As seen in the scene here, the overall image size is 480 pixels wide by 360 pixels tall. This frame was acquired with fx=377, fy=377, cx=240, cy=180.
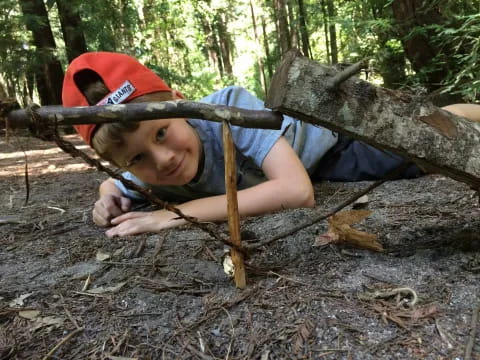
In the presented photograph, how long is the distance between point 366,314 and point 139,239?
1.22 m

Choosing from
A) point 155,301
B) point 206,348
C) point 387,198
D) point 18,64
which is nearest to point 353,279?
point 206,348

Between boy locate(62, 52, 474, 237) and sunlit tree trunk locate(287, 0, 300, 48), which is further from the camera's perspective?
sunlit tree trunk locate(287, 0, 300, 48)

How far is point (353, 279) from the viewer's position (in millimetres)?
1262

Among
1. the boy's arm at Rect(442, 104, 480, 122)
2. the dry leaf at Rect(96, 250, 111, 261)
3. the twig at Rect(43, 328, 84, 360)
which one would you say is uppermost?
A: the boy's arm at Rect(442, 104, 480, 122)

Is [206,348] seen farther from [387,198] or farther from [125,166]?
[387,198]

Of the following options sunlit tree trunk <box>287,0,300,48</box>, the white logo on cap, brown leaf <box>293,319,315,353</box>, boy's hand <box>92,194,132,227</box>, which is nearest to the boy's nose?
the white logo on cap

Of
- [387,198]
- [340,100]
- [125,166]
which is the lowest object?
[387,198]

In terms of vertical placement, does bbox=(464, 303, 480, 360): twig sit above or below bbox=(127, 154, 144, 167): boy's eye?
below

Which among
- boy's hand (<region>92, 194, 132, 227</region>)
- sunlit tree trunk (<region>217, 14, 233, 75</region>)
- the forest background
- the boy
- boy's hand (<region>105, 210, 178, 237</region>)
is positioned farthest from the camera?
sunlit tree trunk (<region>217, 14, 233, 75</region>)

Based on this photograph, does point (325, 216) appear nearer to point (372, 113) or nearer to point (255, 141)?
point (372, 113)

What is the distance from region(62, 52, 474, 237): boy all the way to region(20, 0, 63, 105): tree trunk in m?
6.36

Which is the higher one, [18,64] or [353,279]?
[18,64]

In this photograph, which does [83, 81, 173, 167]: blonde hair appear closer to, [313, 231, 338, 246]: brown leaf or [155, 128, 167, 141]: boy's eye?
[155, 128, 167, 141]: boy's eye

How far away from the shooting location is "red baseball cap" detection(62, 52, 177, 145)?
1.80m
